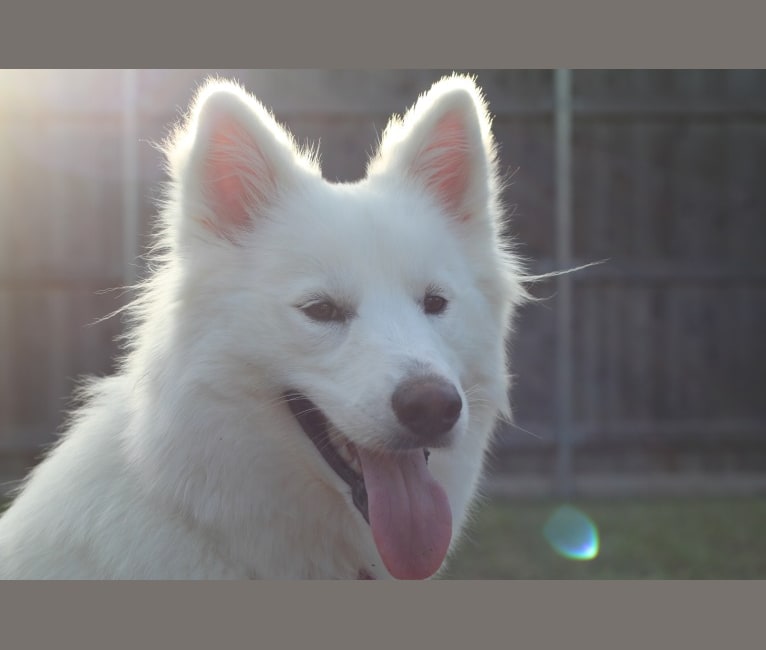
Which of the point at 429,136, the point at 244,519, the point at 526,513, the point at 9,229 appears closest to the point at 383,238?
the point at 429,136

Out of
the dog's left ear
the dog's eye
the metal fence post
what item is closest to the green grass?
the metal fence post

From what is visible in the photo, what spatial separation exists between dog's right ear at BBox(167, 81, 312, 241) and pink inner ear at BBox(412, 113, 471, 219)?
464 millimetres

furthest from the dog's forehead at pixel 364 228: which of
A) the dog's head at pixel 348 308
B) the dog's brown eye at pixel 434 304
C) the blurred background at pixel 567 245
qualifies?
the blurred background at pixel 567 245

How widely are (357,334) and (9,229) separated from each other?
604 cm

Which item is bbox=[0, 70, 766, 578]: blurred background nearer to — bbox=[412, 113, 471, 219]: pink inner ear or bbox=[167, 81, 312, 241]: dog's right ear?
bbox=[412, 113, 471, 219]: pink inner ear

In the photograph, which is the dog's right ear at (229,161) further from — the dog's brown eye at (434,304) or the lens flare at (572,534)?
the lens flare at (572,534)

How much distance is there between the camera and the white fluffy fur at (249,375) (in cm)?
249

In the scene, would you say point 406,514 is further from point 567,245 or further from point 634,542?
point 567,245

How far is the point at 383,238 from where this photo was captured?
2639mm

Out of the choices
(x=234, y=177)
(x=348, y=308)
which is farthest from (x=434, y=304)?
(x=234, y=177)

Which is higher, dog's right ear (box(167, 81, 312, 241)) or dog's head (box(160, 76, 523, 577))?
dog's right ear (box(167, 81, 312, 241))

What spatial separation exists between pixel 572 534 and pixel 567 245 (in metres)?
2.69

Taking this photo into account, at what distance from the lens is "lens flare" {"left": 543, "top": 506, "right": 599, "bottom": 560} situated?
20.3ft

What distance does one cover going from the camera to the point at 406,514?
2500 millimetres
